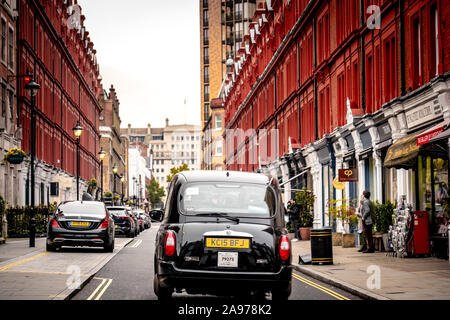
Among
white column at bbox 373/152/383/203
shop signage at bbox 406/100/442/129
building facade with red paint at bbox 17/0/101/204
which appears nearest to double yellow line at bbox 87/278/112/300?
shop signage at bbox 406/100/442/129

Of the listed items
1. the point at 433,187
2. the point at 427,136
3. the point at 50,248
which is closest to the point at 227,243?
the point at 427,136

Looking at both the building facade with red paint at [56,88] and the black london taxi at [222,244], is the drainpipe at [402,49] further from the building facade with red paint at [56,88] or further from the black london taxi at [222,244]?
the building facade with red paint at [56,88]

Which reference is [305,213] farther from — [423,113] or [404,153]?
[404,153]

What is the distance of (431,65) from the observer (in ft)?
65.0

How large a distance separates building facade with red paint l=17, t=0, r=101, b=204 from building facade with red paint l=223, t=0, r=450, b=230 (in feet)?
44.8

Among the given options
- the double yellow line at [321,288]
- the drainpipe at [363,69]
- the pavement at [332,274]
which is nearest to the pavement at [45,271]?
the pavement at [332,274]

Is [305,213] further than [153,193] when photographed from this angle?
No

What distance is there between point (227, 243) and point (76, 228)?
12942mm

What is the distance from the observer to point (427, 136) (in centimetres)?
1659

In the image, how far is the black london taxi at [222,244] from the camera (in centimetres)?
962

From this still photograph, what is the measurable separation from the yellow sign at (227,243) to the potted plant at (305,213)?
2259 centimetres

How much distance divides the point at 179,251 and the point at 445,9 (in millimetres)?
11763

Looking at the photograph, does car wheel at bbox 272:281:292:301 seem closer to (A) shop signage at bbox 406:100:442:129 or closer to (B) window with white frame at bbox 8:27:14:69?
(A) shop signage at bbox 406:100:442:129
